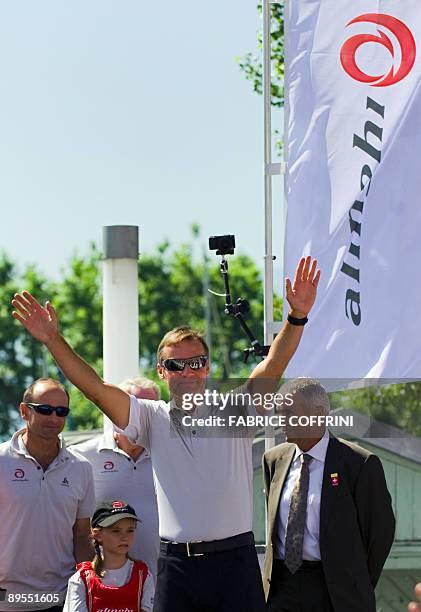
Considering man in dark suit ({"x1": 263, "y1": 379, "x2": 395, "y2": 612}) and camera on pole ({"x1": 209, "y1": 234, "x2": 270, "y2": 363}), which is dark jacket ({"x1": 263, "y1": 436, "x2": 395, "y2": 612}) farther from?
camera on pole ({"x1": 209, "y1": 234, "x2": 270, "y2": 363})

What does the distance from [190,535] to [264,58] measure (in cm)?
354

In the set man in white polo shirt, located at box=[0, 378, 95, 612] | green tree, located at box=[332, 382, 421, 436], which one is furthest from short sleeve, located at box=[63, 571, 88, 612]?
green tree, located at box=[332, 382, 421, 436]

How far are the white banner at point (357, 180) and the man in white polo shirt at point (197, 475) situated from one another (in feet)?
5.17

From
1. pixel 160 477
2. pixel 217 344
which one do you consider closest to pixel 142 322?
pixel 217 344

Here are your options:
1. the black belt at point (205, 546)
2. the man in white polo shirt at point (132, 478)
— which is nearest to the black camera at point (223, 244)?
the man in white polo shirt at point (132, 478)

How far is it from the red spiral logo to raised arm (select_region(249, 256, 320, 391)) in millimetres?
2099

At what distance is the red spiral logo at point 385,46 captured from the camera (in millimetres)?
6930

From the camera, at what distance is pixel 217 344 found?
52594mm

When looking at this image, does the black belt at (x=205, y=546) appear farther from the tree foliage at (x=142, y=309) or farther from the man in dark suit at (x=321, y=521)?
the tree foliage at (x=142, y=309)

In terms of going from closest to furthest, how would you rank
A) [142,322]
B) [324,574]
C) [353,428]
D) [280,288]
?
1. [324,574]
2. [280,288]
3. [353,428]
4. [142,322]

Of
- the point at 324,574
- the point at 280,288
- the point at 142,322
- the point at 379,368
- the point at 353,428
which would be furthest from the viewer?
the point at 142,322

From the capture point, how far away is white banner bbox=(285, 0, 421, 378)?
22.1 feet

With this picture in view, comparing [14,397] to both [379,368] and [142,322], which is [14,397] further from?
[379,368]

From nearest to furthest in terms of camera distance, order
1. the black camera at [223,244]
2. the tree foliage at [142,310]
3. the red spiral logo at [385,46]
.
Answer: the red spiral logo at [385,46]
the black camera at [223,244]
the tree foliage at [142,310]
